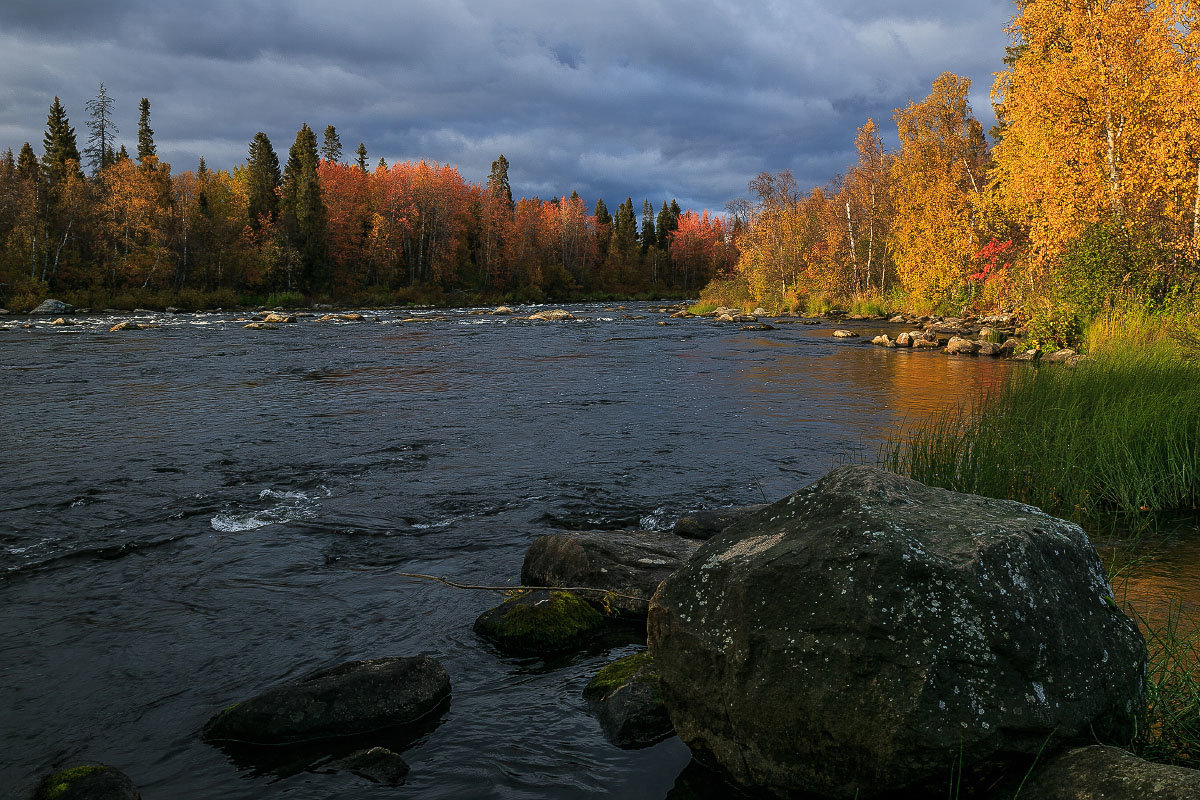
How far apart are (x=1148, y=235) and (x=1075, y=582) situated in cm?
2128

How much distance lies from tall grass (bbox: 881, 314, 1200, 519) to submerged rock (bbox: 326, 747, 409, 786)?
551cm

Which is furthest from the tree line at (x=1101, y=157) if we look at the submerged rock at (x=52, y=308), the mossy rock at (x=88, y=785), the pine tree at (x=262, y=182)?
the pine tree at (x=262, y=182)

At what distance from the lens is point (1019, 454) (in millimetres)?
7840

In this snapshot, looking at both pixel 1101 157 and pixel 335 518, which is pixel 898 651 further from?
pixel 1101 157

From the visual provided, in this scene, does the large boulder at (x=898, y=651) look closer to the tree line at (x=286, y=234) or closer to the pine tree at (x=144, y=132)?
the tree line at (x=286, y=234)

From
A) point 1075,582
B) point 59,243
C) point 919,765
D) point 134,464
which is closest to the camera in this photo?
point 919,765

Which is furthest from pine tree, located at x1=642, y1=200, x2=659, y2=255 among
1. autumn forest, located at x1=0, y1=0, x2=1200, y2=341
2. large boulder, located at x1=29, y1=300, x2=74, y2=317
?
large boulder, located at x1=29, y1=300, x2=74, y2=317

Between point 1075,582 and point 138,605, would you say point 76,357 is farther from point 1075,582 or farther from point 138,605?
point 1075,582

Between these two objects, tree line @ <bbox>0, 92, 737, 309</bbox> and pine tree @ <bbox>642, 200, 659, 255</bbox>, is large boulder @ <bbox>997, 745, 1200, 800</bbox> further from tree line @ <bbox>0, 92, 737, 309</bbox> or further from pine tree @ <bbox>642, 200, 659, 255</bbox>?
pine tree @ <bbox>642, 200, 659, 255</bbox>

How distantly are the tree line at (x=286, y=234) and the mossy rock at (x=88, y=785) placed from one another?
5450cm

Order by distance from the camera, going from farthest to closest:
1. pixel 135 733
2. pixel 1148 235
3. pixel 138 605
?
pixel 1148 235 → pixel 138 605 → pixel 135 733

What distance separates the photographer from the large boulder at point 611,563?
6.12 meters

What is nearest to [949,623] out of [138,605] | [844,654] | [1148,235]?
[844,654]

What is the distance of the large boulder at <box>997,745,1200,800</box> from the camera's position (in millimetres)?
→ 2576
